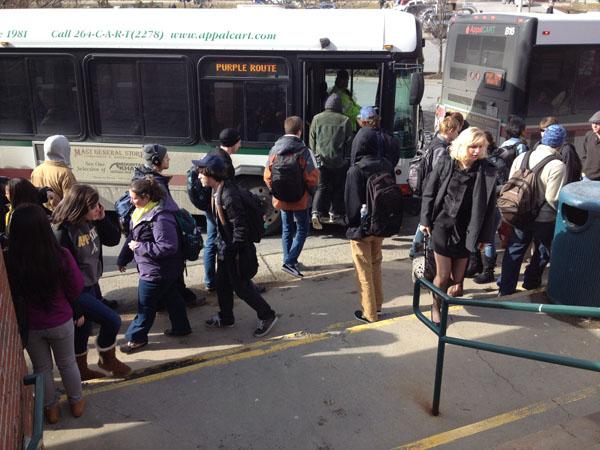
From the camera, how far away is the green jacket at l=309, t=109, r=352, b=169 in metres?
7.69

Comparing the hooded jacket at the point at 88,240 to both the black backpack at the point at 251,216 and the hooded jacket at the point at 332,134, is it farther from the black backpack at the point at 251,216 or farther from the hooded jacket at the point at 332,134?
the hooded jacket at the point at 332,134

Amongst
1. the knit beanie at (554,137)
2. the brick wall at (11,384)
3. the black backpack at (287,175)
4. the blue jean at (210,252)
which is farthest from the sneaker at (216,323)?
the knit beanie at (554,137)

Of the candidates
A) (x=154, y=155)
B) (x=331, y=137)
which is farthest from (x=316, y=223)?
(x=154, y=155)

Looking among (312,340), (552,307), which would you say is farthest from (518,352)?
(312,340)

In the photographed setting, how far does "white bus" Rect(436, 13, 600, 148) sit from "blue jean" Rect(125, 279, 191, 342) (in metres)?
6.73

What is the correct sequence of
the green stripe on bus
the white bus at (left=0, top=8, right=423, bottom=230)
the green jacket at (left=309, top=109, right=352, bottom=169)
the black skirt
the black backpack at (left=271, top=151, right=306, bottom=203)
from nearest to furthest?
1. the black skirt
2. the black backpack at (left=271, top=151, right=306, bottom=203)
3. the green jacket at (left=309, top=109, right=352, bottom=169)
4. the white bus at (left=0, top=8, right=423, bottom=230)
5. the green stripe on bus

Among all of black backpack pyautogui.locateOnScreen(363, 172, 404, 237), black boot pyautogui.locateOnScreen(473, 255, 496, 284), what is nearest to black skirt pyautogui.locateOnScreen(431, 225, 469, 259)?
black backpack pyautogui.locateOnScreen(363, 172, 404, 237)

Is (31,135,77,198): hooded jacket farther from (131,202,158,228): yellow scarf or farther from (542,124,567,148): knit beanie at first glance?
(542,124,567,148): knit beanie

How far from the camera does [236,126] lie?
8.25 meters

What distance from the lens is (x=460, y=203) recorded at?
482cm

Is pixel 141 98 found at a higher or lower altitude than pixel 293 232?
higher

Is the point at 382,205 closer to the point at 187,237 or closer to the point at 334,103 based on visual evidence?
the point at 187,237

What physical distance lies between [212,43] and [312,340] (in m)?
4.69

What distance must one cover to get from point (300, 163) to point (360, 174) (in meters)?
1.51
